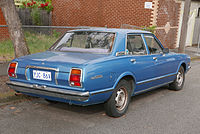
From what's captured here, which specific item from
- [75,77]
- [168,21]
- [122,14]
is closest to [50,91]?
[75,77]

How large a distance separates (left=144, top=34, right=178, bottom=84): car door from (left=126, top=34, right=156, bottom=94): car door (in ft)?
0.60

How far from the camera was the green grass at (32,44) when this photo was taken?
8773mm

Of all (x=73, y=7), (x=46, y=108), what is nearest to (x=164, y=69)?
(x=46, y=108)

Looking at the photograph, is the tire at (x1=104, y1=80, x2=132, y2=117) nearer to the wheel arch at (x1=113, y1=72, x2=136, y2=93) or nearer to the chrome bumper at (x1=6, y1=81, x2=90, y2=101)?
the wheel arch at (x1=113, y1=72, x2=136, y2=93)

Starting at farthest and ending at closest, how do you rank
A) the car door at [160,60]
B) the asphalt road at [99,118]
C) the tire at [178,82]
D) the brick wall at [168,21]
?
the brick wall at [168,21]
the tire at [178,82]
the car door at [160,60]
the asphalt road at [99,118]

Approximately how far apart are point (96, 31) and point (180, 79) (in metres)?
3.19

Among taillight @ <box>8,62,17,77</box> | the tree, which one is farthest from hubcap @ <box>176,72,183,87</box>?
the tree

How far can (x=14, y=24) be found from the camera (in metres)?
6.57

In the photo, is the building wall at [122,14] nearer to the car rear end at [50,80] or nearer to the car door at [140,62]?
the car door at [140,62]

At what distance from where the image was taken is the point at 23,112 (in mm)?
4898

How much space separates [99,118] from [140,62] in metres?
1.43

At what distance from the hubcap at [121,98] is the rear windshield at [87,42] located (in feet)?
2.60

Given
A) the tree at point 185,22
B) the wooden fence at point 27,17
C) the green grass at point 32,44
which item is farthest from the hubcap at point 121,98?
the wooden fence at point 27,17

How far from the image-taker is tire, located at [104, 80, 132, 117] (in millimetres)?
4519
